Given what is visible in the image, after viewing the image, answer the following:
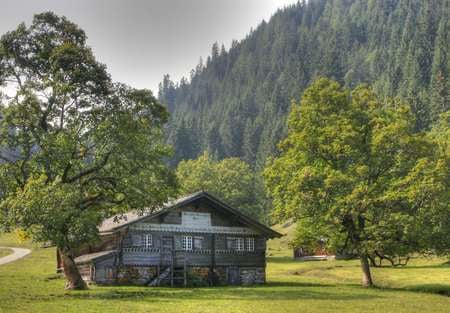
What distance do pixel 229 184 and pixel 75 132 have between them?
64987mm

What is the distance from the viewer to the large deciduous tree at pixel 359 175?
4097cm

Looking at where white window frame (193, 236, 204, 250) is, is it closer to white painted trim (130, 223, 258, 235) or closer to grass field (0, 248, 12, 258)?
white painted trim (130, 223, 258, 235)

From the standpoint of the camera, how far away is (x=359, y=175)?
42188 millimetres

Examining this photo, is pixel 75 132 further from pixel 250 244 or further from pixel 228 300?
pixel 250 244

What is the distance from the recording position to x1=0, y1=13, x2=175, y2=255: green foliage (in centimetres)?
3522

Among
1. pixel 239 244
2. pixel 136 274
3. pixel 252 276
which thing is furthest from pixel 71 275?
pixel 252 276

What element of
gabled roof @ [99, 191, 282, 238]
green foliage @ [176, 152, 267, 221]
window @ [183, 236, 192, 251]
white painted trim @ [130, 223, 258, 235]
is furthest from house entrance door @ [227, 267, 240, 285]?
green foliage @ [176, 152, 267, 221]

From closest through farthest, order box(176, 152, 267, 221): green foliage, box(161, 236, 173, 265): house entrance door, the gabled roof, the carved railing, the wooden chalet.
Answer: the gabled roof < the wooden chalet < the carved railing < box(161, 236, 173, 265): house entrance door < box(176, 152, 267, 221): green foliage

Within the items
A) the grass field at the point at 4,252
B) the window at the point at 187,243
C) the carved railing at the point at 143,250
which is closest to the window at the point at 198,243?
the window at the point at 187,243

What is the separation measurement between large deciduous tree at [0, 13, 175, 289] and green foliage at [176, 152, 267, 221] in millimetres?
58679

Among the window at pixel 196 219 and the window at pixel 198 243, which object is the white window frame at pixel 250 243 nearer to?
the window at pixel 196 219

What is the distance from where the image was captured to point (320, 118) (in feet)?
148

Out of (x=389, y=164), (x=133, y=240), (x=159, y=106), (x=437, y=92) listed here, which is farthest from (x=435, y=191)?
(x=437, y=92)

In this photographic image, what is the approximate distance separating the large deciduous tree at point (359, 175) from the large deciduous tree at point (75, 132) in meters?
11.1
